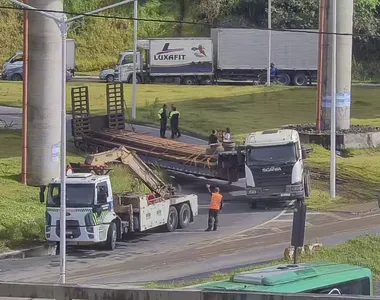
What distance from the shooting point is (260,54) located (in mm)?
77188

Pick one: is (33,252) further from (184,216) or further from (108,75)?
(108,75)

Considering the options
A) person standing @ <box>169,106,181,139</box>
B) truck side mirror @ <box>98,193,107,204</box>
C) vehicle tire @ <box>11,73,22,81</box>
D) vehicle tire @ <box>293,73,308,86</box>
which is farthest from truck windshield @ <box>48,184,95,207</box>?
vehicle tire @ <box>293,73,308,86</box>

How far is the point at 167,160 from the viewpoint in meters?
38.5

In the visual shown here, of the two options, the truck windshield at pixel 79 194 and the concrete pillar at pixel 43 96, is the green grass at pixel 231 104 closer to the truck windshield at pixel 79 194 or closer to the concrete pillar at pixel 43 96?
the concrete pillar at pixel 43 96

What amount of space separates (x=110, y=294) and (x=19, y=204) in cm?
2300

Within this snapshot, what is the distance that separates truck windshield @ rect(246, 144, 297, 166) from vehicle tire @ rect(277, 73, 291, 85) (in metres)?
41.7

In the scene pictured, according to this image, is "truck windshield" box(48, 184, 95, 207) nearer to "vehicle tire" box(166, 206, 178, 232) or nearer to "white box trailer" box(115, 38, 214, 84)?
"vehicle tire" box(166, 206, 178, 232)

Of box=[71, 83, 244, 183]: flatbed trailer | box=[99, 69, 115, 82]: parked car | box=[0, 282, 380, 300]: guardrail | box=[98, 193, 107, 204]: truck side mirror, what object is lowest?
box=[98, 193, 107, 204]: truck side mirror

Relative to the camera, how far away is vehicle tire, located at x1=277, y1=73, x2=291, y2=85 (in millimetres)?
76625

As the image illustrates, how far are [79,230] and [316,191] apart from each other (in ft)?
43.4

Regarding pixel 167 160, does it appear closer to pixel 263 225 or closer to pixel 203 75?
pixel 263 225

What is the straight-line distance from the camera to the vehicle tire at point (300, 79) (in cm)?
7656

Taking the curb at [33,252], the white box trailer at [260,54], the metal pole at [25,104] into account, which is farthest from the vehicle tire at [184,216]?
the white box trailer at [260,54]

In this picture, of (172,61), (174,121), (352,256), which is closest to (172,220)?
(352,256)
